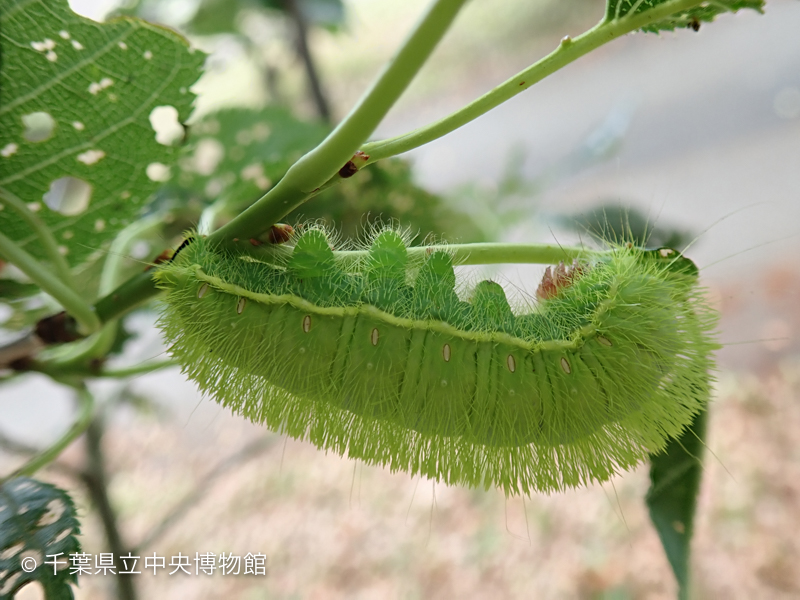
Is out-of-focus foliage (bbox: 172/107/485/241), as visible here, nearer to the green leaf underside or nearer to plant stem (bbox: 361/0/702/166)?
the green leaf underside

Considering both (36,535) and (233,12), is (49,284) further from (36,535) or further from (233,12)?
(233,12)

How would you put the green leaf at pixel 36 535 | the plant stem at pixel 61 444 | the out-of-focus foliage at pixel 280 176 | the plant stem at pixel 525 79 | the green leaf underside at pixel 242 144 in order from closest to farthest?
the plant stem at pixel 525 79 < the green leaf at pixel 36 535 < the plant stem at pixel 61 444 < the out-of-focus foliage at pixel 280 176 < the green leaf underside at pixel 242 144

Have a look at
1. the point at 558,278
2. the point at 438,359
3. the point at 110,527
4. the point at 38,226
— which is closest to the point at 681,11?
the point at 558,278

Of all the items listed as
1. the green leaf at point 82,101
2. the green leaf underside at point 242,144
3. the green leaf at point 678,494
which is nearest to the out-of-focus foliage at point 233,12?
the green leaf underside at point 242,144

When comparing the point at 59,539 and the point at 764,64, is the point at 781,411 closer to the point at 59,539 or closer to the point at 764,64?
the point at 764,64

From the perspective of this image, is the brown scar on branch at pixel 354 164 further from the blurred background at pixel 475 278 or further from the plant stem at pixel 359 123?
the blurred background at pixel 475 278

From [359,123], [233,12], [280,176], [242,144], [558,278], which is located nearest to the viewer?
[359,123]

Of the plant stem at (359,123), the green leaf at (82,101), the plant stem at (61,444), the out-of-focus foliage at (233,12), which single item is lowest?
the plant stem at (61,444)
